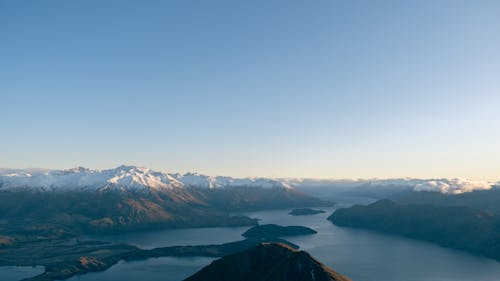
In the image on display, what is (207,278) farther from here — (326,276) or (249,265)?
(326,276)

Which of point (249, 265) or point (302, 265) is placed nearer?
point (302, 265)

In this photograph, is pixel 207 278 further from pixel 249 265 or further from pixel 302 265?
pixel 302 265

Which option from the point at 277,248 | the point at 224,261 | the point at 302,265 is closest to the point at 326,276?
the point at 302,265

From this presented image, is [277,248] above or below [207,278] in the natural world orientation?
above

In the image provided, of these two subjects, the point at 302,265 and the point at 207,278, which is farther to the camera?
the point at 207,278

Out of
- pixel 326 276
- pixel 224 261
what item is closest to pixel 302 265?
pixel 326 276
